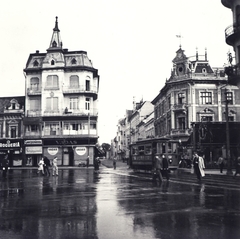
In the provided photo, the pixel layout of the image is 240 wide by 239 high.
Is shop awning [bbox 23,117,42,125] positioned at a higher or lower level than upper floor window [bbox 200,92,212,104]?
lower

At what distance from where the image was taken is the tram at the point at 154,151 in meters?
30.9

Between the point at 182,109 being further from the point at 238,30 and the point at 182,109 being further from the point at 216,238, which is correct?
the point at 216,238

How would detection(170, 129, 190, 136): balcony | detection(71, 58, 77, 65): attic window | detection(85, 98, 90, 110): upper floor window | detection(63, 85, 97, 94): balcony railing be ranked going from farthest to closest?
detection(71, 58, 77, 65): attic window
detection(85, 98, 90, 110): upper floor window
detection(63, 85, 97, 94): balcony railing
detection(170, 129, 190, 136): balcony

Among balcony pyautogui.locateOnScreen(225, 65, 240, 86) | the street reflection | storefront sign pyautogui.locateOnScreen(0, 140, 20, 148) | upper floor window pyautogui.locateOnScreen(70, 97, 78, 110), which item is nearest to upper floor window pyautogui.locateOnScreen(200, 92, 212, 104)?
upper floor window pyautogui.locateOnScreen(70, 97, 78, 110)

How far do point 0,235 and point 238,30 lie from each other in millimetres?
25400

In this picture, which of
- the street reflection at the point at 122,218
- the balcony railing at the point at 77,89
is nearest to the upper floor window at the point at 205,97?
the balcony railing at the point at 77,89

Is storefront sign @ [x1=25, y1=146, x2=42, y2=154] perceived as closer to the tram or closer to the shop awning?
the shop awning

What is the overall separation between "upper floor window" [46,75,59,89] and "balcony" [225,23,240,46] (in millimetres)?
32967

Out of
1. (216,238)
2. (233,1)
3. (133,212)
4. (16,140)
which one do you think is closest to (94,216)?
(133,212)

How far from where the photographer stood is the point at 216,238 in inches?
252

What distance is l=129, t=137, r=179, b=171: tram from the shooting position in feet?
101

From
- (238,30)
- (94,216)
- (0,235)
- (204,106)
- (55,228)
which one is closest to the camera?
(0,235)

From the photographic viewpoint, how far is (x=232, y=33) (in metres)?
28.0

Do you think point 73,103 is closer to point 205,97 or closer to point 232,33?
point 205,97
